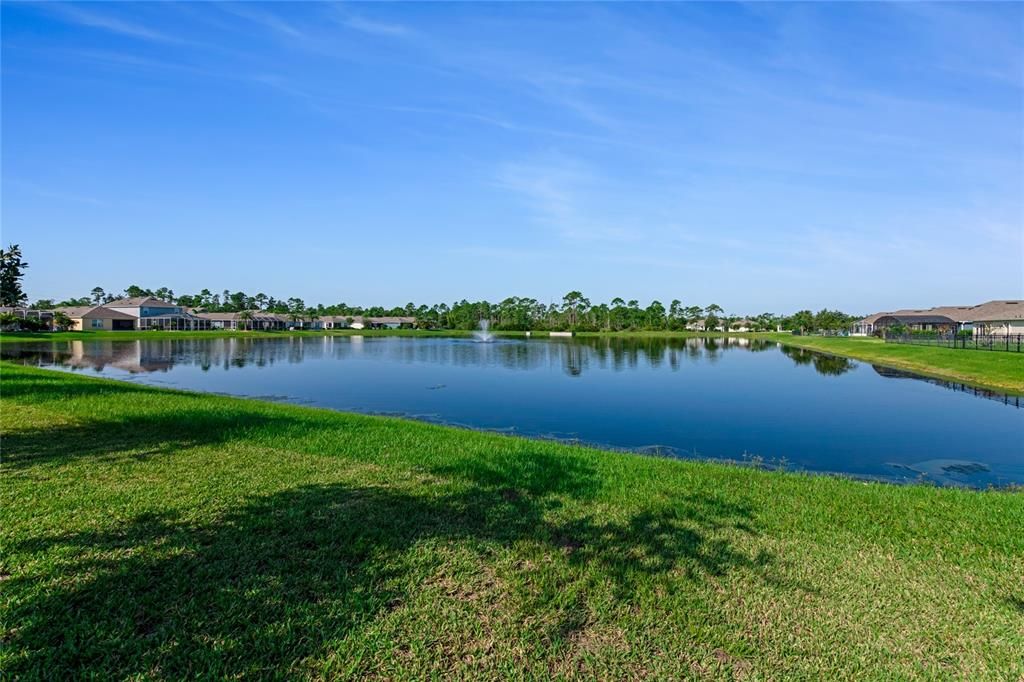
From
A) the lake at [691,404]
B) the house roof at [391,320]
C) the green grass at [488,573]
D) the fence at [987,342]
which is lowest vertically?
the lake at [691,404]

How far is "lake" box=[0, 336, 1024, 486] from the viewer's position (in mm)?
11445

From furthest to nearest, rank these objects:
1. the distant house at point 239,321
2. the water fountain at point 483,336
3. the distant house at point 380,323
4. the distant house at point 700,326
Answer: the distant house at point 380,323
the distant house at point 700,326
the distant house at point 239,321
the water fountain at point 483,336

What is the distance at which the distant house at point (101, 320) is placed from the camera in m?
75.1

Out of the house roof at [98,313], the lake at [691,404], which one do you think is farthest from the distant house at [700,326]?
the house roof at [98,313]

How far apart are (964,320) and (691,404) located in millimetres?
78408

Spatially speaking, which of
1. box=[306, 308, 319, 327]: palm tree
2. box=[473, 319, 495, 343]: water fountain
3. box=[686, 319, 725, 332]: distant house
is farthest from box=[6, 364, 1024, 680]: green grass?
box=[686, 319, 725, 332]: distant house

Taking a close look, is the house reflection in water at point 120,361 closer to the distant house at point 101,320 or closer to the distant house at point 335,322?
the distant house at point 101,320

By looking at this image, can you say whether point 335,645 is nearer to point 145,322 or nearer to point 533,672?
point 533,672

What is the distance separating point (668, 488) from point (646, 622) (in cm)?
313

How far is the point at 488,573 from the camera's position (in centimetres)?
397

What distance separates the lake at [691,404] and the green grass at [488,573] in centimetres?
501

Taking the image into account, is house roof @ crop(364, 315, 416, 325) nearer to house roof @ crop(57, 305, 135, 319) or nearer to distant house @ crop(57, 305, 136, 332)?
distant house @ crop(57, 305, 136, 332)

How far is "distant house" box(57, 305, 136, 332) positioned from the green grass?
85.5m

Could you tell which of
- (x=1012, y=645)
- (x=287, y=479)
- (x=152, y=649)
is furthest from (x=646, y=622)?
(x=287, y=479)
